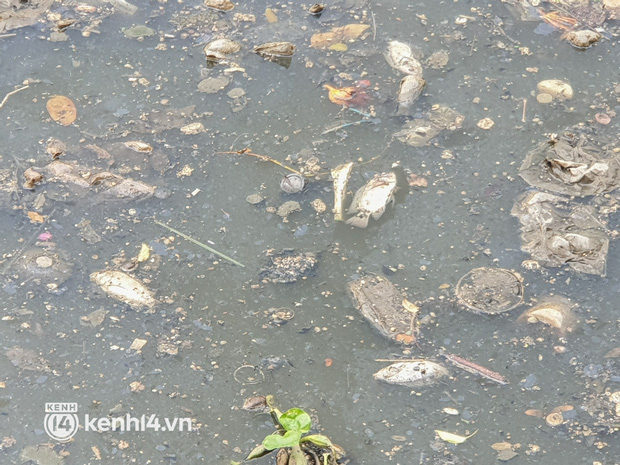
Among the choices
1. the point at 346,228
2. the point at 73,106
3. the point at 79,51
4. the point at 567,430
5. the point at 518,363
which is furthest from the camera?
the point at 79,51

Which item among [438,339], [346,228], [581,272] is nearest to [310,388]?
[438,339]

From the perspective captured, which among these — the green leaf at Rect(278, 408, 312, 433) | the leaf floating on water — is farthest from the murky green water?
the green leaf at Rect(278, 408, 312, 433)

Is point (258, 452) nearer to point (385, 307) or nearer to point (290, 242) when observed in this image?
point (385, 307)

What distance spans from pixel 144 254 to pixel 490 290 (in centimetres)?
113

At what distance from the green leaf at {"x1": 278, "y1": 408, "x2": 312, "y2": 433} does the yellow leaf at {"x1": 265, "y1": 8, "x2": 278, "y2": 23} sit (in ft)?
5.96

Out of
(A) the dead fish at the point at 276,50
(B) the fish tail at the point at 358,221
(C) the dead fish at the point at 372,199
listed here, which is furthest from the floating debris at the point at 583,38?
(B) the fish tail at the point at 358,221

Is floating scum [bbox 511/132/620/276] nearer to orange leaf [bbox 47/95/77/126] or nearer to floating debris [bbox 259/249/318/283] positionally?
floating debris [bbox 259/249/318/283]

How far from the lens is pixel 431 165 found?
2494 millimetres

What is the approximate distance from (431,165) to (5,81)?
1753 millimetres

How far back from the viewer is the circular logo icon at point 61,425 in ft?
6.30

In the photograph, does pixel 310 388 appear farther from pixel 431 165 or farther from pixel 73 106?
pixel 73 106

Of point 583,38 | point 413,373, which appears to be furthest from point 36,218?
point 583,38

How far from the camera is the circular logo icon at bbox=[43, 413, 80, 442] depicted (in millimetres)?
1919

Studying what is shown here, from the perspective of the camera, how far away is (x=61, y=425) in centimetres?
194
